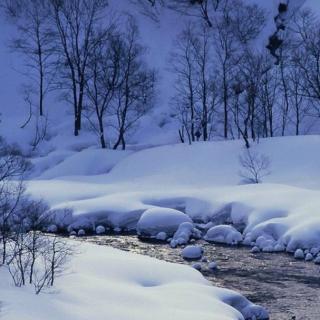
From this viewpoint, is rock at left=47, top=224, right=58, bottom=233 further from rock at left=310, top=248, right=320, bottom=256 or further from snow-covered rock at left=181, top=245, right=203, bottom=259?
rock at left=310, top=248, right=320, bottom=256

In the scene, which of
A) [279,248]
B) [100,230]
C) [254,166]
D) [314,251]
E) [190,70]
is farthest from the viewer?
[190,70]

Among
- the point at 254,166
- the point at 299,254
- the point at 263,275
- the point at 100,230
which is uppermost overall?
the point at 254,166

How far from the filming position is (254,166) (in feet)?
110

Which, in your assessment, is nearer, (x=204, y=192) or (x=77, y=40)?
(x=204, y=192)

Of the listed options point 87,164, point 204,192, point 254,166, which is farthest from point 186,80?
point 204,192

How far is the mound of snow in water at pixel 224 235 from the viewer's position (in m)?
23.5

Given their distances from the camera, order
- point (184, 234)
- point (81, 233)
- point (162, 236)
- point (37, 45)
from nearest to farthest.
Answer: point (184, 234), point (162, 236), point (81, 233), point (37, 45)

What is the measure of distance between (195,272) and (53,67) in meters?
35.3

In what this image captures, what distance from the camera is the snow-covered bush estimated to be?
Result: 32344 millimetres

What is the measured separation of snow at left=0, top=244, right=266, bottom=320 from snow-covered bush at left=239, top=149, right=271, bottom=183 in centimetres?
1582

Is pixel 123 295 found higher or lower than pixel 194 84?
lower

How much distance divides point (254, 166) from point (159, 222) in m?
10.1

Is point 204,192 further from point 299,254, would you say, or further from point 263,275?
point 263,275

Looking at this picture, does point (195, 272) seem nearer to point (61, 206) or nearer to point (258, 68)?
point (61, 206)
